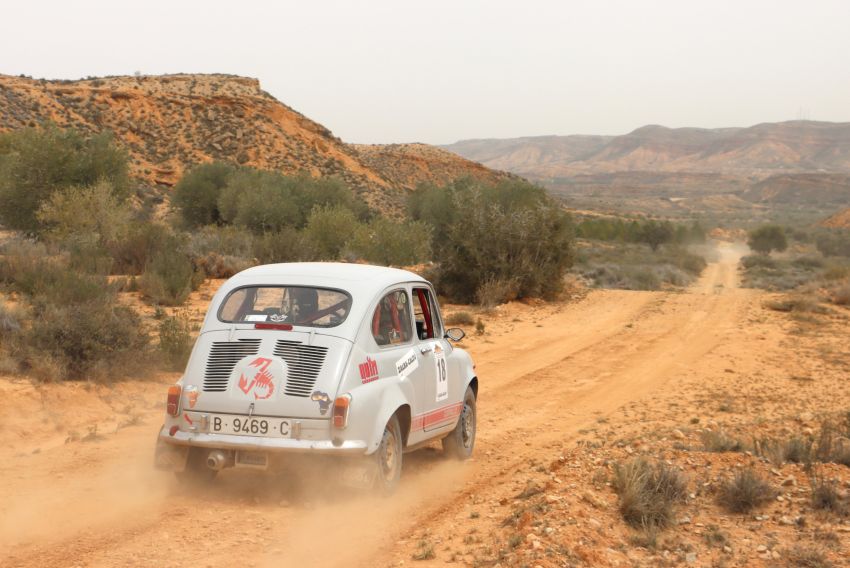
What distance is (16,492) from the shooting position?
6.99 meters

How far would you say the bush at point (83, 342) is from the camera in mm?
10852

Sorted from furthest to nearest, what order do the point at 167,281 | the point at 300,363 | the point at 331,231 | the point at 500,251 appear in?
1. the point at 331,231
2. the point at 500,251
3. the point at 167,281
4. the point at 300,363

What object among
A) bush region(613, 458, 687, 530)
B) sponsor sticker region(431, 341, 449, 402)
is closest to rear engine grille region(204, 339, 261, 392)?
sponsor sticker region(431, 341, 449, 402)

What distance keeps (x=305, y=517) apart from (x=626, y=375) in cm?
918

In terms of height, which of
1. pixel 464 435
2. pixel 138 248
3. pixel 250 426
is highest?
pixel 138 248

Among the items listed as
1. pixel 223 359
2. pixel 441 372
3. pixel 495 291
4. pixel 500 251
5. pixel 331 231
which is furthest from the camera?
pixel 331 231

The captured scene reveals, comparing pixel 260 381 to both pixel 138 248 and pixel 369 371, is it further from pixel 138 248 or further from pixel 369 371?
pixel 138 248

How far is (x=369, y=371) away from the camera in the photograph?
6.68 m

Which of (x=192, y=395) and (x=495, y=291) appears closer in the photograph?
(x=192, y=395)

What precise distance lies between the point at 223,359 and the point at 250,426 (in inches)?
23.8

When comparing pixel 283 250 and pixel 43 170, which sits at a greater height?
pixel 43 170

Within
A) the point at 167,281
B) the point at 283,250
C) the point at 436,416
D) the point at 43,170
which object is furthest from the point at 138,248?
the point at 436,416

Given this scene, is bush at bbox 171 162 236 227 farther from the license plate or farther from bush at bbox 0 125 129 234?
the license plate

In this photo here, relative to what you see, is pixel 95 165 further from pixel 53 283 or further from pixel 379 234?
pixel 53 283
